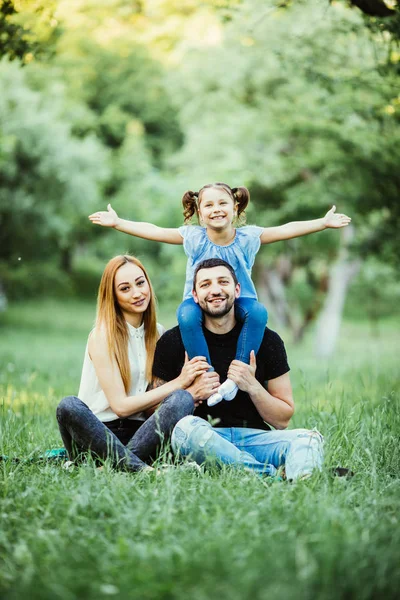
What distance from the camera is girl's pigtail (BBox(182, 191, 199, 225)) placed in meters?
5.16

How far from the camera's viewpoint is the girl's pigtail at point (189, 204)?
516 centimetres

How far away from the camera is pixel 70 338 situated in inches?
754

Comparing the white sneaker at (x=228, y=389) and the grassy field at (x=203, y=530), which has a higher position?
the white sneaker at (x=228, y=389)

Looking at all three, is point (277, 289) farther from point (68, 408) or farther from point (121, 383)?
point (68, 408)

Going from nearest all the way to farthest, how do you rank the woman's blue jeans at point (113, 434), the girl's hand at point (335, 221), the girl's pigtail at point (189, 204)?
the woman's blue jeans at point (113, 434) < the girl's hand at point (335, 221) < the girl's pigtail at point (189, 204)

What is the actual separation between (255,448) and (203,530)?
1286mm

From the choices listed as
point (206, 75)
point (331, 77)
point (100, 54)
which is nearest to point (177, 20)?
point (100, 54)

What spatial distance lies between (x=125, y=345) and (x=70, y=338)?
15130mm

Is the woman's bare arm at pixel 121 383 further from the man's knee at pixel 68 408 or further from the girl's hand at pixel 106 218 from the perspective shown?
the girl's hand at pixel 106 218

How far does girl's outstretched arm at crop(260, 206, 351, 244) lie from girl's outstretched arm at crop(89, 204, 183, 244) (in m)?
0.62

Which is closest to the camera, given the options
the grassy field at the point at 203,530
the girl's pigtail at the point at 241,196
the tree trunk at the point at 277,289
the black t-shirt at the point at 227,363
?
the grassy field at the point at 203,530

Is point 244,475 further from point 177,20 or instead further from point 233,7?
point 177,20

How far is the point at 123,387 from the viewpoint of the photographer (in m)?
4.19

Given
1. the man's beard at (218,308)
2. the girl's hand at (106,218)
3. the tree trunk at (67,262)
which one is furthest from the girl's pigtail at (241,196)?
the tree trunk at (67,262)
